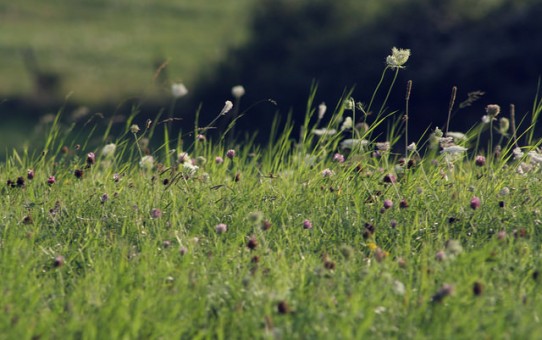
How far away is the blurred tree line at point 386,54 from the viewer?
14.9 metres

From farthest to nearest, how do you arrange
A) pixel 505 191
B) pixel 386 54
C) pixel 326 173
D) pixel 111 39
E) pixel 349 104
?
pixel 111 39 < pixel 386 54 < pixel 326 173 < pixel 349 104 < pixel 505 191

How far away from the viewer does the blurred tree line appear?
14891 millimetres

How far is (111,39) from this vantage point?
3150 centimetres

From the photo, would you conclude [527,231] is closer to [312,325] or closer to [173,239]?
[312,325]

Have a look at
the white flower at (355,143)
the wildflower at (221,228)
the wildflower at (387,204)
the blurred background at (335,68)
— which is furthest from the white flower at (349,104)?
the blurred background at (335,68)

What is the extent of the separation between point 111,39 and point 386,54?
57.3 ft

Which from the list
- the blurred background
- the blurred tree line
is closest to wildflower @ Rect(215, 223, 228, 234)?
the blurred background

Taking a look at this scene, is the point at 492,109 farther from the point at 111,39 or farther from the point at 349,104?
the point at 111,39

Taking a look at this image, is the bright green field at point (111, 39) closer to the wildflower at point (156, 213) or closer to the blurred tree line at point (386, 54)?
the blurred tree line at point (386, 54)

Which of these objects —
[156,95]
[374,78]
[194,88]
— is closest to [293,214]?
[374,78]

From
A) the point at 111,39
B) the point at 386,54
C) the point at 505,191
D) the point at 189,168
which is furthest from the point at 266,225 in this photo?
the point at 111,39

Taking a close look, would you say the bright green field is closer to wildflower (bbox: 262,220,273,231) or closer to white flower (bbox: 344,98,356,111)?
white flower (bbox: 344,98,356,111)

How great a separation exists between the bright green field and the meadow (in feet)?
59.4

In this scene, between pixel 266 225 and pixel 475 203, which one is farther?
pixel 475 203
